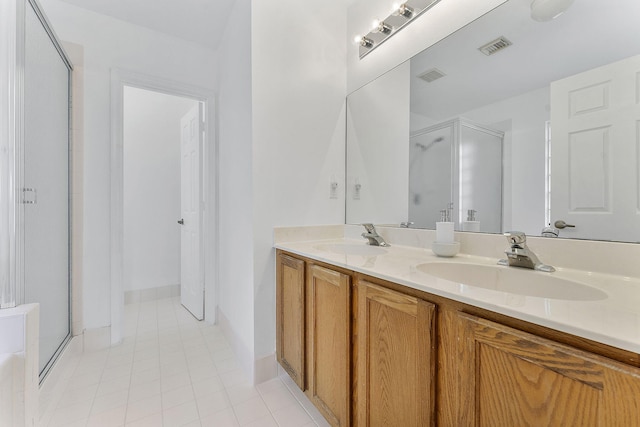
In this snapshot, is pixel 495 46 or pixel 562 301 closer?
pixel 562 301

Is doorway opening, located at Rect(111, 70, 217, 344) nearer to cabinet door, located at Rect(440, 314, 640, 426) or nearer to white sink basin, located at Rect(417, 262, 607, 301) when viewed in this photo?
white sink basin, located at Rect(417, 262, 607, 301)

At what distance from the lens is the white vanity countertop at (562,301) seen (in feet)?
1.53

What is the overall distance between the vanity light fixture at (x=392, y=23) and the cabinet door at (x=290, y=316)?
56.7 inches

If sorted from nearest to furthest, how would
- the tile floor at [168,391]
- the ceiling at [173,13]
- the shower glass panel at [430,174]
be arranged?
1. the tile floor at [168,391]
2. the shower glass panel at [430,174]
3. the ceiling at [173,13]

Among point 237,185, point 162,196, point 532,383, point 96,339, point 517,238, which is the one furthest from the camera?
point 162,196

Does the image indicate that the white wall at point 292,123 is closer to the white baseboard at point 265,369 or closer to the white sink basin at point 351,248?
the white baseboard at point 265,369

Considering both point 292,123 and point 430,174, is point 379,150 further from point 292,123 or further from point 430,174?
point 292,123

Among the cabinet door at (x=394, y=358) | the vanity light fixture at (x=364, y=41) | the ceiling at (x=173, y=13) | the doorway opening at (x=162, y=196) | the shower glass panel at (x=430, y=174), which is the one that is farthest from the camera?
the doorway opening at (x=162, y=196)

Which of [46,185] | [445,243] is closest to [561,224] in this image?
[445,243]

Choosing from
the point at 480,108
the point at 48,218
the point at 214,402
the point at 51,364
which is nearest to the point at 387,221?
the point at 480,108

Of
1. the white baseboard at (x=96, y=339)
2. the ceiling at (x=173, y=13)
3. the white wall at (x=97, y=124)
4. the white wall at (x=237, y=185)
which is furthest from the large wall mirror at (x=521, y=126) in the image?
the white baseboard at (x=96, y=339)

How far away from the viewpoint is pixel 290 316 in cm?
145

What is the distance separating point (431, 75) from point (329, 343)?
144 cm

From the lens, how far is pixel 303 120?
5.72 feet
